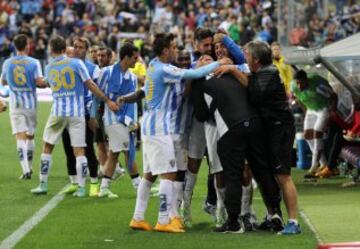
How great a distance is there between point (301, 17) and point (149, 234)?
23.7 metres

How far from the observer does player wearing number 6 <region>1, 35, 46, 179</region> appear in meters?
17.1

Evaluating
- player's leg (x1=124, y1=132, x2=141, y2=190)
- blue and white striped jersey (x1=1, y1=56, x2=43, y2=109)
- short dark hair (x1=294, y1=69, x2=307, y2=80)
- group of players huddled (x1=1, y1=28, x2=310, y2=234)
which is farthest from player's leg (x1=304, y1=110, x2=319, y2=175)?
group of players huddled (x1=1, y1=28, x2=310, y2=234)

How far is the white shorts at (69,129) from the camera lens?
15000mm

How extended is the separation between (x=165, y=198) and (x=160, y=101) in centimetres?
99

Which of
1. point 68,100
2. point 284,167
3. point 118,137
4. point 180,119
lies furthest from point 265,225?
point 68,100

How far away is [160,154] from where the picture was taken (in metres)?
11.9

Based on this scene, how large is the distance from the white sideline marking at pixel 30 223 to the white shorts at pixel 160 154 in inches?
58.6

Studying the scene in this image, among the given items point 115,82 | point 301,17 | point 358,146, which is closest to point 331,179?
point 358,146

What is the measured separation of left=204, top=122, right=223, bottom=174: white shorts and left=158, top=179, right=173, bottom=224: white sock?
1.56 feet

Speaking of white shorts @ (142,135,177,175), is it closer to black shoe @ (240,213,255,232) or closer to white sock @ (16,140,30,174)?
black shoe @ (240,213,255,232)

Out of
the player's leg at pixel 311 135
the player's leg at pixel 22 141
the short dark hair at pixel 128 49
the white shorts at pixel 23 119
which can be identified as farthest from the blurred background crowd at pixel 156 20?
the short dark hair at pixel 128 49

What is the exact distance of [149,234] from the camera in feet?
39.0

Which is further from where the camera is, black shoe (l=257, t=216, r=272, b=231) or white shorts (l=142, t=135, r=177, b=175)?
black shoe (l=257, t=216, r=272, b=231)

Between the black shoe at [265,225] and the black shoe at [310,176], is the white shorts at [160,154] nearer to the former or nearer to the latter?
the black shoe at [265,225]
